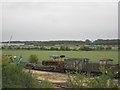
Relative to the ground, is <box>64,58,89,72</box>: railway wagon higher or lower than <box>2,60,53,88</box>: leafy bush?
lower

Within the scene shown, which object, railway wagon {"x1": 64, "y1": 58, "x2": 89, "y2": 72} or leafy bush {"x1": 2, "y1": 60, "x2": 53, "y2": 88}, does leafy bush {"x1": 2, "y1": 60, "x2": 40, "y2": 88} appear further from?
railway wagon {"x1": 64, "y1": 58, "x2": 89, "y2": 72}

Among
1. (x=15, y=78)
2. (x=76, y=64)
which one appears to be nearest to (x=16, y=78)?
(x=15, y=78)

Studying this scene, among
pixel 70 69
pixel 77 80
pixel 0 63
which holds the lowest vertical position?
pixel 70 69

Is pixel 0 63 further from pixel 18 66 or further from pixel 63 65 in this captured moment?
pixel 63 65

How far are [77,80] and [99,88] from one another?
1344 mm

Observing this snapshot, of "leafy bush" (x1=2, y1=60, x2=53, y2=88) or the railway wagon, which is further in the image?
the railway wagon

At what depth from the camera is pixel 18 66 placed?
10.2m

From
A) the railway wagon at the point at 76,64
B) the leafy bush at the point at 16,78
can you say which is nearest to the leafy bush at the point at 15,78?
the leafy bush at the point at 16,78

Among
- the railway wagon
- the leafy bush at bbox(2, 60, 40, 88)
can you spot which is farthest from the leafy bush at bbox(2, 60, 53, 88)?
the railway wagon

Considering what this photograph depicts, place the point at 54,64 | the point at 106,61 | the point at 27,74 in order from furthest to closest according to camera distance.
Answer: the point at 54,64, the point at 106,61, the point at 27,74

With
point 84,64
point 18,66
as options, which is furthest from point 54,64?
point 18,66

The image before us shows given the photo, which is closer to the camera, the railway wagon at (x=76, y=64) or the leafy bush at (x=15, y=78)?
the leafy bush at (x=15, y=78)

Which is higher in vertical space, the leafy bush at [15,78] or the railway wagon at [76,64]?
the leafy bush at [15,78]

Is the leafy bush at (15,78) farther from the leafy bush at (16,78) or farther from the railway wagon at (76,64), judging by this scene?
the railway wagon at (76,64)
